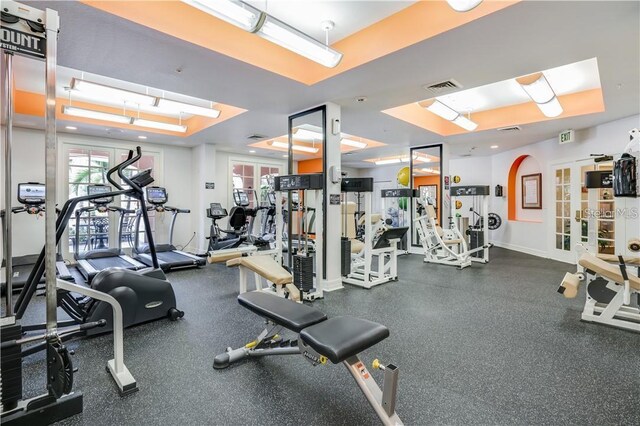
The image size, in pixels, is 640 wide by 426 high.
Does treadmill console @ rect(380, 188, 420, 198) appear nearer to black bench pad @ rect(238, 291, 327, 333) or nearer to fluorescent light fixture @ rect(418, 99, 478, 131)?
fluorescent light fixture @ rect(418, 99, 478, 131)

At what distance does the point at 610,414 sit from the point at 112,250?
257 inches

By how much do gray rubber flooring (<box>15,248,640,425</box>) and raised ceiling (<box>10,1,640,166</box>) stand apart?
2600mm

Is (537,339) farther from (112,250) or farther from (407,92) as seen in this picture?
(112,250)

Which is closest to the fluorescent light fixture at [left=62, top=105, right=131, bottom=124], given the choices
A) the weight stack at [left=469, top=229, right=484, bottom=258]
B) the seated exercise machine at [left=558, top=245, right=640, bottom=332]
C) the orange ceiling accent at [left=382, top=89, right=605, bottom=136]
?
the orange ceiling accent at [left=382, top=89, right=605, bottom=136]

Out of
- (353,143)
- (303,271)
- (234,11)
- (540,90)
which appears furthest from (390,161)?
(234,11)

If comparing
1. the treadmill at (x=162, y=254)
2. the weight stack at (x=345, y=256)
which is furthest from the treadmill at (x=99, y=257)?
the weight stack at (x=345, y=256)

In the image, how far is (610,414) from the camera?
1.74 m

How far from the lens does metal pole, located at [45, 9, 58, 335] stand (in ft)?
4.96

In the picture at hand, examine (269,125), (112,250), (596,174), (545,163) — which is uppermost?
(269,125)

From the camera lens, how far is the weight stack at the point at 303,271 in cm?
356

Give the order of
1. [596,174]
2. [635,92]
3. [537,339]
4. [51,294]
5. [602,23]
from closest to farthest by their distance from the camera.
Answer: [51,294] < [602,23] < [537,339] < [596,174] < [635,92]

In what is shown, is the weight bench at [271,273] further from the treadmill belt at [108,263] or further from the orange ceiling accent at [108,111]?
the orange ceiling accent at [108,111]

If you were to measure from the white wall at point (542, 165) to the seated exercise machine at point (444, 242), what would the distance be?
67.0 inches

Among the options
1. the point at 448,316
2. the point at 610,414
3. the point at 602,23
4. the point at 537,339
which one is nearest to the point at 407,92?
the point at 602,23
